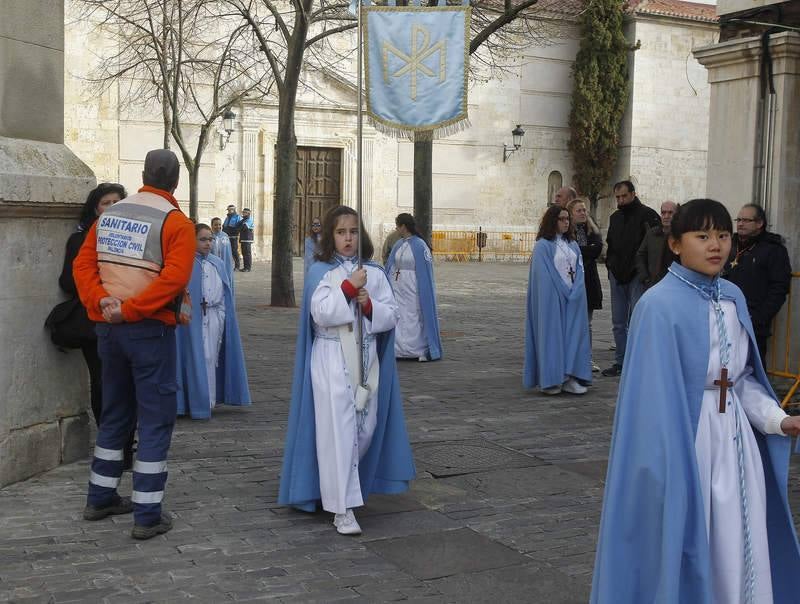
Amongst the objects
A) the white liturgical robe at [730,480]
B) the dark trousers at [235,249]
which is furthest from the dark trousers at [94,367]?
the dark trousers at [235,249]

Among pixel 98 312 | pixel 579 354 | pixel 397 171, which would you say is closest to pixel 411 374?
pixel 579 354

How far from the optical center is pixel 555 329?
995 cm

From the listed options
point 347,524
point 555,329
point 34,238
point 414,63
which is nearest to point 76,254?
point 34,238

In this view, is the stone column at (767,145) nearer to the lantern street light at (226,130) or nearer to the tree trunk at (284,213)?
the tree trunk at (284,213)

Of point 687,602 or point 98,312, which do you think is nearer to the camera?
point 687,602

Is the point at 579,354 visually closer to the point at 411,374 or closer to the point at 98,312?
the point at 411,374

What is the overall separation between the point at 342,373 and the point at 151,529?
128 cm

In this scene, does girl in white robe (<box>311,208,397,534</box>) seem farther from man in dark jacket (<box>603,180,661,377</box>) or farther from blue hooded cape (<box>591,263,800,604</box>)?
man in dark jacket (<box>603,180,661,377</box>)

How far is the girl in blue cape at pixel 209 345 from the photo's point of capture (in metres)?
8.42

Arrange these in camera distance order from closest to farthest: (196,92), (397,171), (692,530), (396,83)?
(692,530)
(396,83)
(196,92)
(397,171)

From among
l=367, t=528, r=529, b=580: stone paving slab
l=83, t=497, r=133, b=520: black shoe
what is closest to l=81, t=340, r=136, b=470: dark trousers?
l=83, t=497, r=133, b=520: black shoe

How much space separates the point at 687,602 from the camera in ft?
11.6

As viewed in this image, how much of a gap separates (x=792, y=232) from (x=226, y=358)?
18.2 feet

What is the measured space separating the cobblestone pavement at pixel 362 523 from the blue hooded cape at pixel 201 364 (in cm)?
16
